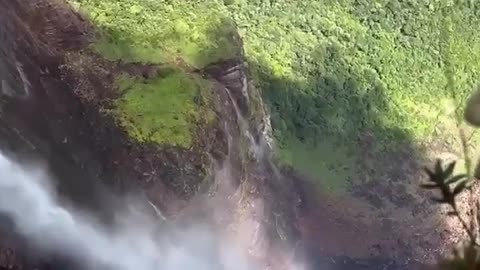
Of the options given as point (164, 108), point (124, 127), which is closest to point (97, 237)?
point (124, 127)

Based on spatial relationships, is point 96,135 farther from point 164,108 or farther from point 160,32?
point 160,32

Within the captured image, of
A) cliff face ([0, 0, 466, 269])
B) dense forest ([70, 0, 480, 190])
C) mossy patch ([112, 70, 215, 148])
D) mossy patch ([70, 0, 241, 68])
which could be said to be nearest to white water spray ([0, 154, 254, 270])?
cliff face ([0, 0, 466, 269])

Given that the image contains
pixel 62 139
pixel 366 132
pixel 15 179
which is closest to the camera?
pixel 15 179

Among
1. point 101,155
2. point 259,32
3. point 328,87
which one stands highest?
point 101,155

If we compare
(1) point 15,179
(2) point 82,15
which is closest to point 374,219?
(2) point 82,15

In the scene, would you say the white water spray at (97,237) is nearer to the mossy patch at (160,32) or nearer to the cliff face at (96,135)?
the cliff face at (96,135)

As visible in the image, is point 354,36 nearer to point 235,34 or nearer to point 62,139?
point 235,34

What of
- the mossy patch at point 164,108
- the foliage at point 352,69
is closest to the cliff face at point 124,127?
the mossy patch at point 164,108
